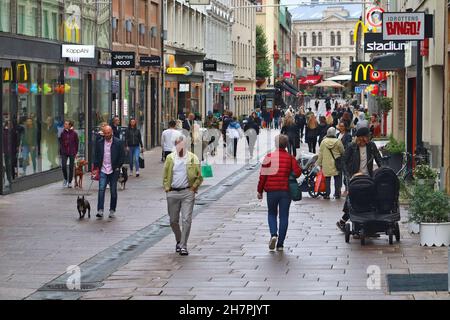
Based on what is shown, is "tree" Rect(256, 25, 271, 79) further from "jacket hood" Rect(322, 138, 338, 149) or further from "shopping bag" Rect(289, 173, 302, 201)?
"shopping bag" Rect(289, 173, 302, 201)

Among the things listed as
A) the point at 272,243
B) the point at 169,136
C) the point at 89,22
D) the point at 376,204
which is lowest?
the point at 272,243

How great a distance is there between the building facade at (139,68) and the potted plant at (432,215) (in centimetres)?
2198

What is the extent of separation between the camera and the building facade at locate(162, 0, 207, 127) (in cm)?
5248

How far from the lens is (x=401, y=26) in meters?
23.0

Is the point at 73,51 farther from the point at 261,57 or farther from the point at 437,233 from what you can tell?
the point at 261,57

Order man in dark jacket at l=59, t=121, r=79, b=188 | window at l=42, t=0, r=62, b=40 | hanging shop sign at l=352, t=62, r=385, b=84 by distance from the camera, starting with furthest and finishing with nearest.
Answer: hanging shop sign at l=352, t=62, r=385, b=84 → window at l=42, t=0, r=62, b=40 → man in dark jacket at l=59, t=121, r=79, b=188

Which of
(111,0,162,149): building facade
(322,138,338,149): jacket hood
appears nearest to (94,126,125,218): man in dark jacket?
(322,138,338,149): jacket hood

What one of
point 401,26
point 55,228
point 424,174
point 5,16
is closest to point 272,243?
point 55,228

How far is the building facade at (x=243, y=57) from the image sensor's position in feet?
283

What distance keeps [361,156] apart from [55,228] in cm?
547

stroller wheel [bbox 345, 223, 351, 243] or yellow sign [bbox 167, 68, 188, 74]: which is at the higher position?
yellow sign [bbox 167, 68, 188, 74]

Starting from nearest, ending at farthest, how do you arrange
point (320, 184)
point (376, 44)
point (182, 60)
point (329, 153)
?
point (329, 153) → point (320, 184) → point (376, 44) → point (182, 60)

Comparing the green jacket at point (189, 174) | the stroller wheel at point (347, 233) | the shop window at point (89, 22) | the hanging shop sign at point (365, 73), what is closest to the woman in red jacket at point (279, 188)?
the green jacket at point (189, 174)

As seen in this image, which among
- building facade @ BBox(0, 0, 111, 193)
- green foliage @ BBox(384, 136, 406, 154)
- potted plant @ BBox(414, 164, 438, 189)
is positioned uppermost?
building facade @ BBox(0, 0, 111, 193)
